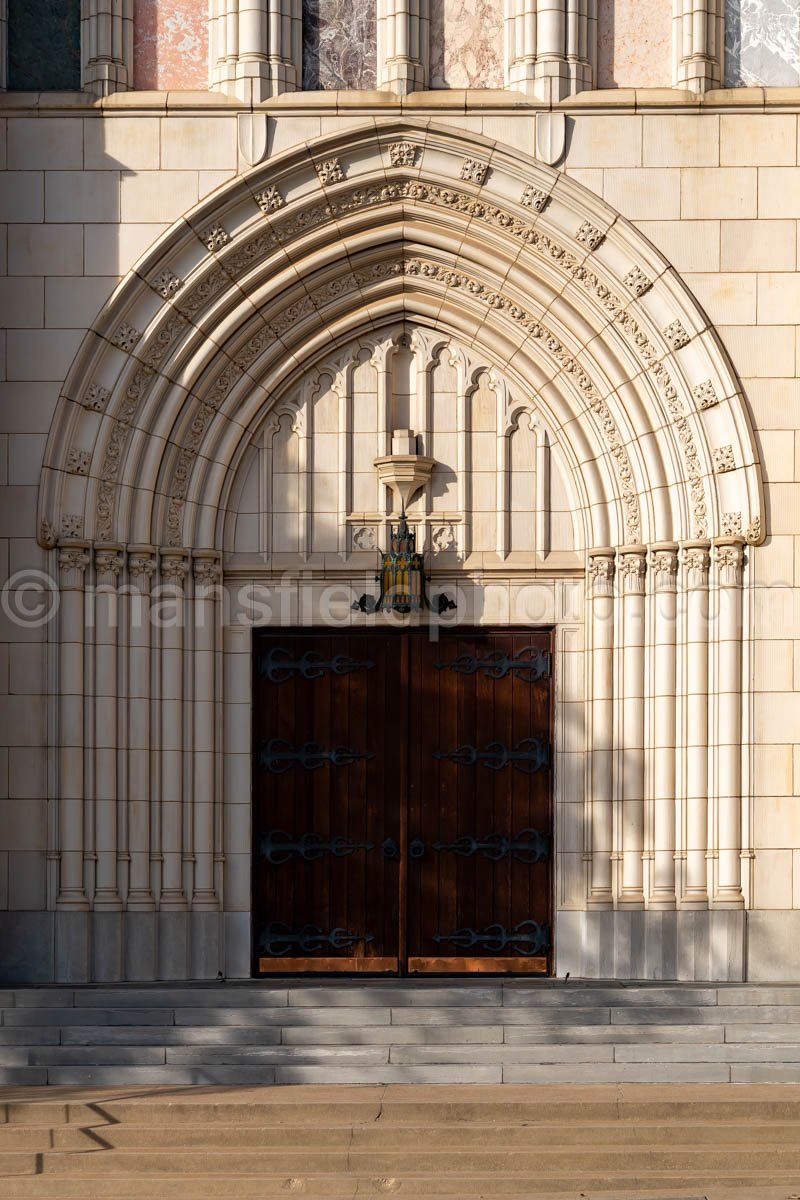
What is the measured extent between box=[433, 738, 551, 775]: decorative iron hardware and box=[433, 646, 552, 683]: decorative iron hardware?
454 millimetres

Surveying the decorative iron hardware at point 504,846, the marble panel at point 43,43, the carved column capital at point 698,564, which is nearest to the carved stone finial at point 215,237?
the marble panel at point 43,43

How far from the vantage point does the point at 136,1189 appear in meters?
8.55

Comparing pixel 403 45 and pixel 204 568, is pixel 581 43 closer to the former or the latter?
pixel 403 45

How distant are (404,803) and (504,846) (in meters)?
0.75

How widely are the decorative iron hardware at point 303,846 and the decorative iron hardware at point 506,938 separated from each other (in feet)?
2.78

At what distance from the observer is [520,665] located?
40.4 feet


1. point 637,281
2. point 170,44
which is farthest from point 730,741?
point 170,44

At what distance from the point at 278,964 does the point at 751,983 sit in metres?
3.21

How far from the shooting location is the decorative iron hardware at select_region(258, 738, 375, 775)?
12320mm

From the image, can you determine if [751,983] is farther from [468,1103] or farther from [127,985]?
[127,985]

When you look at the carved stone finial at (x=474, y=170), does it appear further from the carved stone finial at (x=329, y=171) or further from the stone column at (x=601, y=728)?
the stone column at (x=601, y=728)

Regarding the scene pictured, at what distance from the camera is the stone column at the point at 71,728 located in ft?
38.2

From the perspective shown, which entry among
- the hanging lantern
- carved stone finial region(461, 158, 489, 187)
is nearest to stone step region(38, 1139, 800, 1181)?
the hanging lantern

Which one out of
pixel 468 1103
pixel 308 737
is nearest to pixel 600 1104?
pixel 468 1103
